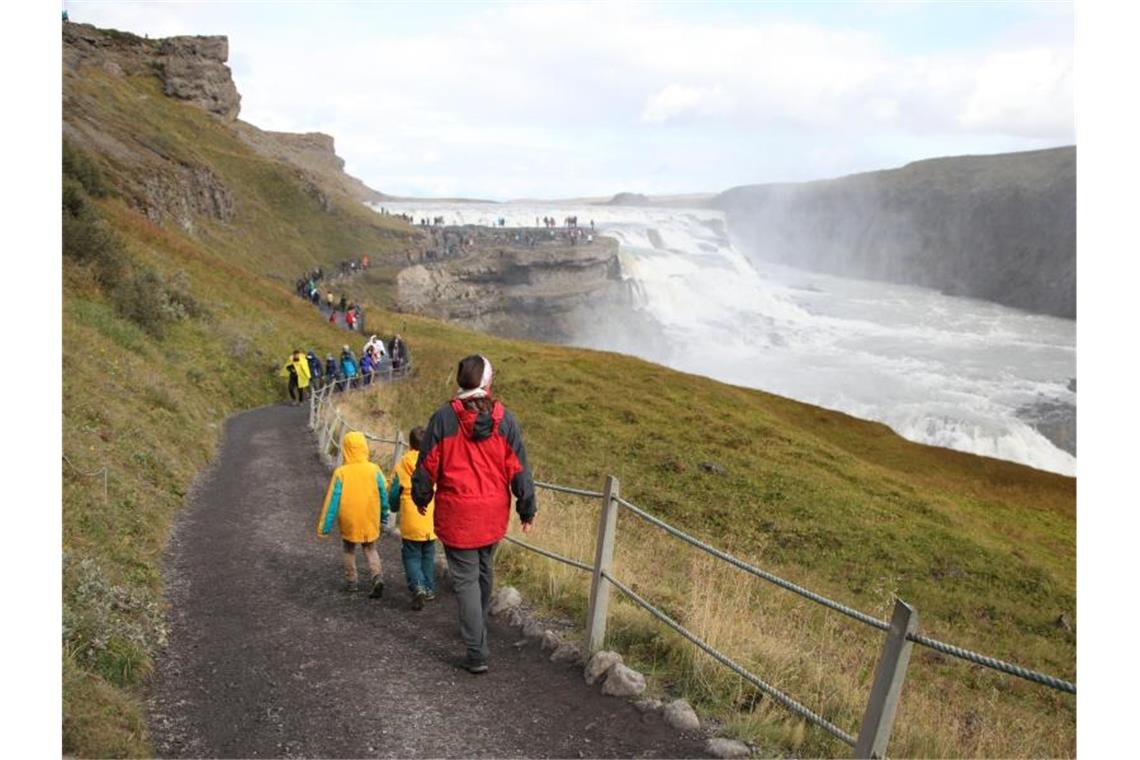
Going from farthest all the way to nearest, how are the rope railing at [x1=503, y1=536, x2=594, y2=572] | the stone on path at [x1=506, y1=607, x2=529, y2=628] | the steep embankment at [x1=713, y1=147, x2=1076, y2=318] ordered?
the steep embankment at [x1=713, y1=147, x2=1076, y2=318]
the stone on path at [x1=506, y1=607, x2=529, y2=628]
the rope railing at [x1=503, y1=536, x2=594, y2=572]

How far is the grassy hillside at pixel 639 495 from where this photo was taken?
293 inches

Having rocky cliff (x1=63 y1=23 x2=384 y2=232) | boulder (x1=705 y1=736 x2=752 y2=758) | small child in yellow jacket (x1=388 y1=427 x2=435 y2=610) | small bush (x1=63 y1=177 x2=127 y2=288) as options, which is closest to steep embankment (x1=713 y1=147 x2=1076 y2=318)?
rocky cliff (x1=63 y1=23 x2=384 y2=232)

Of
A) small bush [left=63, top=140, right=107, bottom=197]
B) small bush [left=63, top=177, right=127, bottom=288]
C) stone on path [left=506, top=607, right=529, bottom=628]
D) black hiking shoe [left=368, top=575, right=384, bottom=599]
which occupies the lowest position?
black hiking shoe [left=368, top=575, right=384, bottom=599]

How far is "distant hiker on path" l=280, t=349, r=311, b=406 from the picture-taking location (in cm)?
3116

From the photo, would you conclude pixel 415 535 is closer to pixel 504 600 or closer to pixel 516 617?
pixel 504 600

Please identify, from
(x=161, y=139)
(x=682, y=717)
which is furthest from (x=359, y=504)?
(x=161, y=139)

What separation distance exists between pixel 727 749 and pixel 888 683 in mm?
1719

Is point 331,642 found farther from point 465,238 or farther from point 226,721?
point 465,238

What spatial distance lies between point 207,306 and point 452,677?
3146 cm

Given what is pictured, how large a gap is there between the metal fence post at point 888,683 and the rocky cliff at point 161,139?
2169 inches

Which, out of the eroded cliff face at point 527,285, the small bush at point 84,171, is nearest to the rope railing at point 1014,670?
the small bush at point 84,171

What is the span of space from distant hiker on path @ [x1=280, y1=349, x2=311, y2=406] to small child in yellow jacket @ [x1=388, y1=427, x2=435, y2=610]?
75.8 feet

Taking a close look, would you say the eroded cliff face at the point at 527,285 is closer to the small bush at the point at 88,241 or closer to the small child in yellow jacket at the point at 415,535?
the small bush at the point at 88,241

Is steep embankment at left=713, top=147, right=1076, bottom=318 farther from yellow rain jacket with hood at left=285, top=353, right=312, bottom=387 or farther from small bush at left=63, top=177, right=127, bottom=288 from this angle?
small bush at left=63, top=177, right=127, bottom=288
